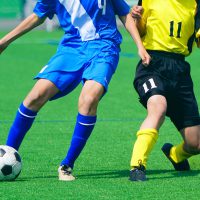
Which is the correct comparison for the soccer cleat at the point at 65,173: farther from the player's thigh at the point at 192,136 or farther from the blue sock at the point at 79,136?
the player's thigh at the point at 192,136

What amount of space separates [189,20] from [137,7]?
Answer: 471 millimetres

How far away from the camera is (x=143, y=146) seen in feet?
24.4

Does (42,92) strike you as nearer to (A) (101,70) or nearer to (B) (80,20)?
(A) (101,70)

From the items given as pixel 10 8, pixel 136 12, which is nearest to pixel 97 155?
pixel 136 12

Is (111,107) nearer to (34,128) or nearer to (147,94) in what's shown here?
(34,128)

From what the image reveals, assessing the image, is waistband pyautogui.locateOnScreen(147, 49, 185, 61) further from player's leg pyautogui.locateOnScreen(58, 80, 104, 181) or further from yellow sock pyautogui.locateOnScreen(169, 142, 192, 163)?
yellow sock pyautogui.locateOnScreen(169, 142, 192, 163)

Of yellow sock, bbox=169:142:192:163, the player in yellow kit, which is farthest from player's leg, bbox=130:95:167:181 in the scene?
yellow sock, bbox=169:142:192:163

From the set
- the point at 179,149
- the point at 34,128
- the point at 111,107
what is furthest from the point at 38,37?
the point at 179,149

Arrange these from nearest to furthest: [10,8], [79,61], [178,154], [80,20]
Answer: [79,61]
[80,20]
[178,154]
[10,8]

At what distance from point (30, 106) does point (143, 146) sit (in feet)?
3.35

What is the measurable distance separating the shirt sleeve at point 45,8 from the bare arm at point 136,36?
62 centimetres

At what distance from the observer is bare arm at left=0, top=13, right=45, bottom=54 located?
25.7ft

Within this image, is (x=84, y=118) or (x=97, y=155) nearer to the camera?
(x=84, y=118)

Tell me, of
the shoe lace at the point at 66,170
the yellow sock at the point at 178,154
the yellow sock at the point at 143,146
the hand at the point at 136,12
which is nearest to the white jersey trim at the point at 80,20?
the hand at the point at 136,12
